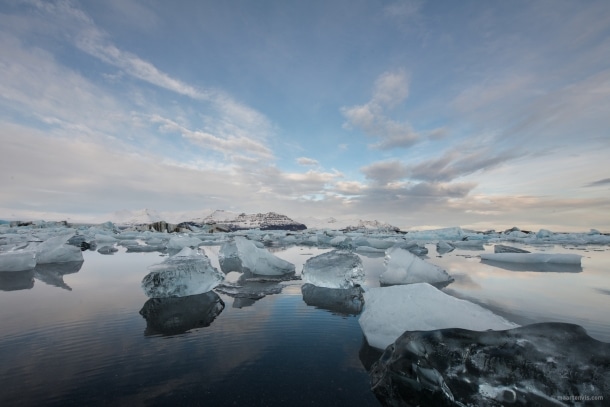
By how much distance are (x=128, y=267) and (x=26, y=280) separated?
86.2 inches

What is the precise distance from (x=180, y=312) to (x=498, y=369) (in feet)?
11.9

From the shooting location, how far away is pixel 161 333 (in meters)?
3.13

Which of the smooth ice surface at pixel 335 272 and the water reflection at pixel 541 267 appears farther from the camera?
the water reflection at pixel 541 267

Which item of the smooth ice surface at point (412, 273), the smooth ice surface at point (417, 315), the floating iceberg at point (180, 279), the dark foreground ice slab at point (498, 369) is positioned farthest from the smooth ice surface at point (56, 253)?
the dark foreground ice slab at point (498, 369)

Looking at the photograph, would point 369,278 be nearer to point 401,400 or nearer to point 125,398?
point 401,400

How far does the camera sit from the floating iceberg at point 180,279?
4.66 metres

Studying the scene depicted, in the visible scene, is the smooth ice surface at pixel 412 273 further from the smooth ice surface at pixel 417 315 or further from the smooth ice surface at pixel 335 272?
the smooth ice surface at pixel 417 315

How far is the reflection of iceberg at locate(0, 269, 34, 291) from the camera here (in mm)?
5515

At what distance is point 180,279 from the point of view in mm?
4844

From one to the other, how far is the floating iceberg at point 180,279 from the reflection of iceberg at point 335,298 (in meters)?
1.73

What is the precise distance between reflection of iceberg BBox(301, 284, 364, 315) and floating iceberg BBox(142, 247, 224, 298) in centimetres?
173

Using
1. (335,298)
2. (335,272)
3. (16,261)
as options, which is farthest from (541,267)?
(16,261)

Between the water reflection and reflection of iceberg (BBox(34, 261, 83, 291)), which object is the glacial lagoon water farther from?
the water reflection

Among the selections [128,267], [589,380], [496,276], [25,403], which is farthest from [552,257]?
[128,267]
